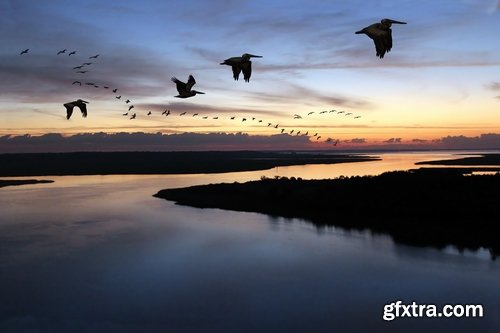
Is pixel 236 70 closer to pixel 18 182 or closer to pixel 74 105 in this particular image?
pixel 74 105

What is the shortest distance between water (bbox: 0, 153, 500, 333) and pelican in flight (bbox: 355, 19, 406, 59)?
1213cm

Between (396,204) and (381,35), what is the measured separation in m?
32.1

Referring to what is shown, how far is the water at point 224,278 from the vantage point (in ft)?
58.0

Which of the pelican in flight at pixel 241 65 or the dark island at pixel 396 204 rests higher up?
the pelican in flight at pixel 241 65

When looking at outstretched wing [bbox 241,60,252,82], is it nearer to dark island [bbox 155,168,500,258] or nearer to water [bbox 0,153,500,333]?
water [bbox 0,153,500,333]

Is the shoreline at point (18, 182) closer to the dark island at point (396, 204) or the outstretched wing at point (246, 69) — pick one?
the dark island at point (396, 204)

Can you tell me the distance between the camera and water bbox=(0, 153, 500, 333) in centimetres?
1767

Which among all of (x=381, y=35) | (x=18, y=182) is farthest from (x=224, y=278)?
(x=18, y=182)

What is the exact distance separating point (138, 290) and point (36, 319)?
4.34 metres

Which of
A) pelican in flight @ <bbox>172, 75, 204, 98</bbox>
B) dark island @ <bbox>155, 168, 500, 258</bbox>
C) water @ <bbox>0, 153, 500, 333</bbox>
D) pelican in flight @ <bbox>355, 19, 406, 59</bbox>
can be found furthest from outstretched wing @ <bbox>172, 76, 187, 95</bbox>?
dark island @ <bbox>155, 168, 500, 258</bbox>

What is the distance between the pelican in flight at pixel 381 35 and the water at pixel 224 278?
477 inches

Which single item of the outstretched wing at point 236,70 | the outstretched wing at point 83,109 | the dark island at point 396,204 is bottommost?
the dark island at point 396,204

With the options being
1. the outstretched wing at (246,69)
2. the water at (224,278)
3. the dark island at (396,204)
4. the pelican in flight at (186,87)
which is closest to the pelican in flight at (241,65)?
the outstretched wing at (246,69)

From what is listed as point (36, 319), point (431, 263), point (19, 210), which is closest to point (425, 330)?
point (431, 263)
